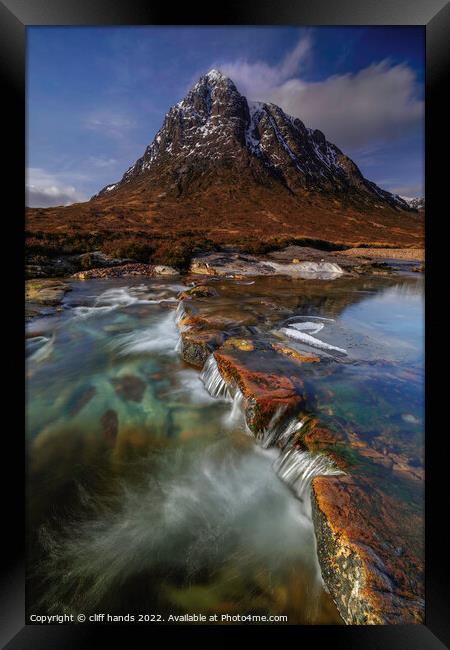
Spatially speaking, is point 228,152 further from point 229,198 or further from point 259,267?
point 259,267

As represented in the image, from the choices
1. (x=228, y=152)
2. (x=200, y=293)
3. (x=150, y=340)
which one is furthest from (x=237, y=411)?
(x=228, y=152)

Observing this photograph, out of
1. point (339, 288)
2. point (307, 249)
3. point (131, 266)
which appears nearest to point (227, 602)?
point (339, 288)

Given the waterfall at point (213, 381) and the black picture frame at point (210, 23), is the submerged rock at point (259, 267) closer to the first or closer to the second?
the waterfall at point (213, 381)

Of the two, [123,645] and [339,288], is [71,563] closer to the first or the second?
[123,645]

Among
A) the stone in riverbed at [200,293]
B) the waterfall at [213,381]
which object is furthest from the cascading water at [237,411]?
the stone in riverbed at [200,293]

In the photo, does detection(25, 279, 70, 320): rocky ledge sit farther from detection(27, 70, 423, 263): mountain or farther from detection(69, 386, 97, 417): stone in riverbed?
detection(69, 386, 97, 417): stone in riverbed

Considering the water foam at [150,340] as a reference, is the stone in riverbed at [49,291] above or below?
above
